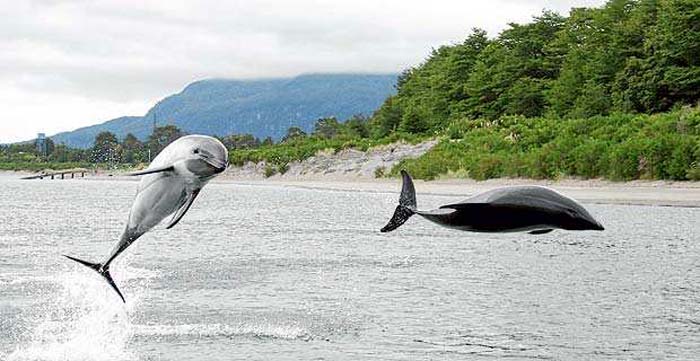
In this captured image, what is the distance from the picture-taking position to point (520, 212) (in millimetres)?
8969

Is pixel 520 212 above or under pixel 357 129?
under

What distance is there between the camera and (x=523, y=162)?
54.7 m

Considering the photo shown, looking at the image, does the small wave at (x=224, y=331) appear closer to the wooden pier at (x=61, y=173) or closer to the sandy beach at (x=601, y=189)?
the sandy beach at (x=601, y=189)

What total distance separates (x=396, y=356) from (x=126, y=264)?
56.0ft

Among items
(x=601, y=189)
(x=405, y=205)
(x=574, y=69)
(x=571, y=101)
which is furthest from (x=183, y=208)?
(x=574, y=69)

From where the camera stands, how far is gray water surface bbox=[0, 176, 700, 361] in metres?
16.7

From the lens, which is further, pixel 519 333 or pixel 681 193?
pixel 681 193

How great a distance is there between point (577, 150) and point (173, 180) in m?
44.4

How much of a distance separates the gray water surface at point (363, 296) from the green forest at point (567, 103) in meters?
11.6

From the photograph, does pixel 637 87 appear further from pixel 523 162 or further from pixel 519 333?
pixel 519 333

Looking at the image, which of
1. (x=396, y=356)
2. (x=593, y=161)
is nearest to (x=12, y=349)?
(x=396, y=356)

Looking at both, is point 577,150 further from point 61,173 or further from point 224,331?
point 61,173

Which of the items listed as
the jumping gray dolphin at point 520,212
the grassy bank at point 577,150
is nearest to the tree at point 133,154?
the grassy bank at point 577,150

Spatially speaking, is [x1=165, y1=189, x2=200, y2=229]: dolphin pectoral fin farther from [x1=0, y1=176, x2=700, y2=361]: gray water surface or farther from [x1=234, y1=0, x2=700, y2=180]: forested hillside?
[x1=234, y1=0, x2=700, y2=180]: forested hillside
